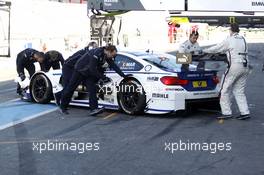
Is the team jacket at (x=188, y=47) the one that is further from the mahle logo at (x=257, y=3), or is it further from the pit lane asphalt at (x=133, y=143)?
the mahle logo at (x=257, y=3)

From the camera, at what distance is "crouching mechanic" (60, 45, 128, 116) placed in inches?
384

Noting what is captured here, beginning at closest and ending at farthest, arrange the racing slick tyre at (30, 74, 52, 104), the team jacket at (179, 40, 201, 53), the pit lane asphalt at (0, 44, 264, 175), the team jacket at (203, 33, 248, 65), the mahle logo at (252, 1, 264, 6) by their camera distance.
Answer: the mahle logo at (252, 1, 264, 6) < the pit lane asphalt at (0, 44, 264, 175) < the team jacket at (203, 33, 248, 65) < the team jacket at (179, 40, 201, 53) < the racing slick tyre at (30, 74, 52, 104)

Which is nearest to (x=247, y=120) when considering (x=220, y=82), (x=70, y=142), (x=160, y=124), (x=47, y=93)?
(x=220, y=82)

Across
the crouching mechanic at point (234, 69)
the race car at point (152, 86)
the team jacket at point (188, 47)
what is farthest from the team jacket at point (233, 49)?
the team jacket at point (188, 47)

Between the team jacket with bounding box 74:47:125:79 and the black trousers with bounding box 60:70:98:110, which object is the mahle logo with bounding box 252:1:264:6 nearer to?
the team jacket with bounding box 74:47:125:79

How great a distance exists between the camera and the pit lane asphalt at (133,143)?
626 cm

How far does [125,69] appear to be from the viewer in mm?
10125

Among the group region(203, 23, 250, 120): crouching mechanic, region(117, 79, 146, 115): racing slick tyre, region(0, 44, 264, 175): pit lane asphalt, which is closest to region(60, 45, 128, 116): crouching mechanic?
region(117, 79, 146, 115): racing slick tyre

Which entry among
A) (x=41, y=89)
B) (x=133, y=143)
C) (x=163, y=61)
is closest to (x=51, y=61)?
(x=41, y=89)

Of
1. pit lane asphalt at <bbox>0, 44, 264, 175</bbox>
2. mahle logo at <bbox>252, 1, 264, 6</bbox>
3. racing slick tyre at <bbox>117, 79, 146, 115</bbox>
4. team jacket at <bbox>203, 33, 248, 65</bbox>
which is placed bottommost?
pit lane asphalt at <bbox>0, 44, 264, 175</bbox>

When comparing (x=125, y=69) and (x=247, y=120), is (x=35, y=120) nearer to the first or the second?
(x=125, y=69)

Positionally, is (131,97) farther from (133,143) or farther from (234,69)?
(133,143)

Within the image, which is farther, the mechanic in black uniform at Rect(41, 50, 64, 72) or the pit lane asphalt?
the mechanic in black uniform at Rect(41, 50, 64, 72)

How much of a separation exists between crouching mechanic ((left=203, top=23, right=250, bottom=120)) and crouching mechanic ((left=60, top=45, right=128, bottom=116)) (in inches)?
70.4
